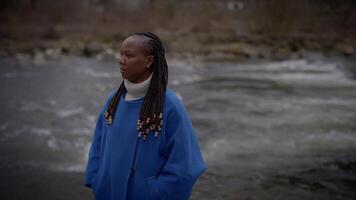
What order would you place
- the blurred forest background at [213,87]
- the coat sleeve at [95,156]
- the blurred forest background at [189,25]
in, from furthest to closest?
the blurred forest background at [189,25], the blurred forest background at [213,87], the coat sleeve at [95,156]

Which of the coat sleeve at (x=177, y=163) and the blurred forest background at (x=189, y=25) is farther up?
the blurred forest background at (x=189, y=25)

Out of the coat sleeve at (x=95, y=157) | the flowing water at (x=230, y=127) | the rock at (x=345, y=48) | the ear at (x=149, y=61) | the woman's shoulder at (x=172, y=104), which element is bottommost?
the flowing water at (x=230, y=127)

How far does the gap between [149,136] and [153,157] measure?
0.10 m

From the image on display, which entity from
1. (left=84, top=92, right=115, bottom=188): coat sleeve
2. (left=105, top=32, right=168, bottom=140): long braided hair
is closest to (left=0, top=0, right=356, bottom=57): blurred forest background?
(left=84, top=92, right=115, bottom=188): coat sleeve

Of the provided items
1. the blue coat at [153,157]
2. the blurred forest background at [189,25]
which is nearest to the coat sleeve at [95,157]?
the blue coat at [153,157]

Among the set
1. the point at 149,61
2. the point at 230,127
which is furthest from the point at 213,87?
the point at 149,61

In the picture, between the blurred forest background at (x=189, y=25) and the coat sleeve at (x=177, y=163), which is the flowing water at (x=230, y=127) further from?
the blurred forest background at (x=189, y=25)

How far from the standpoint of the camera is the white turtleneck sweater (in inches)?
89.0

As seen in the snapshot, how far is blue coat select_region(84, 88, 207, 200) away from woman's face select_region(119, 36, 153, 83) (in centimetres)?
12

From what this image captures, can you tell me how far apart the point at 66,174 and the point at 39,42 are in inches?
671

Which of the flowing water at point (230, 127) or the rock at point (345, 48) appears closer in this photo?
the flowing water at point (230, 127)

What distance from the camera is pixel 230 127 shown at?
26.5ft

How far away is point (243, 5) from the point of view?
95.3 ft

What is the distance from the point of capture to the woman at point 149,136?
7.33ft
